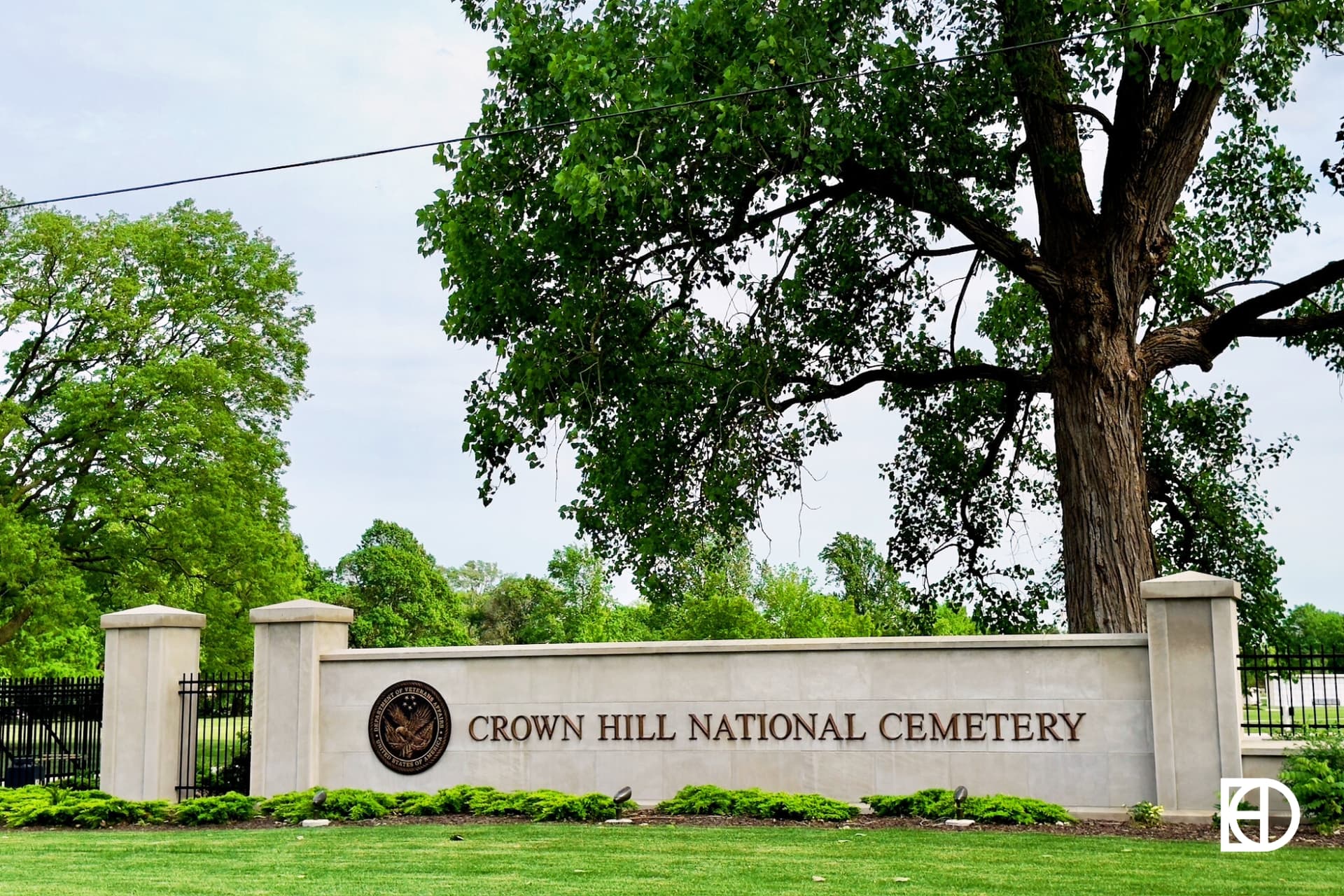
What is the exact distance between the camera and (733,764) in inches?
587

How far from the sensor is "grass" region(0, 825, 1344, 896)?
950cm

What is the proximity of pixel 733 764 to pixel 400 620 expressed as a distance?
5809 centimetres

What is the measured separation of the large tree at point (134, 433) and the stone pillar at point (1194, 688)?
22950mm

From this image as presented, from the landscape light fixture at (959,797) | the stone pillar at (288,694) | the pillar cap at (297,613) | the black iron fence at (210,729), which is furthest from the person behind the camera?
the black iron fence at (210,729)

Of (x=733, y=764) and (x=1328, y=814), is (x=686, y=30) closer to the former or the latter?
(x=733, y=764)

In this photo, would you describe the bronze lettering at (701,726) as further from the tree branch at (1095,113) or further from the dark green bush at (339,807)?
the tree branch at (1095,113)

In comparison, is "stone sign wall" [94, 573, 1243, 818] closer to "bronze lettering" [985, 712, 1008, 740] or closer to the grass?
"bronze lettering" [985, 712, 1008, 740]

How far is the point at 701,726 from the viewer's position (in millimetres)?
15031

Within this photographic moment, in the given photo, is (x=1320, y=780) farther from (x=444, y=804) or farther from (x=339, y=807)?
(x=339, y=807)

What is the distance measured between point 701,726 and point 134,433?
19923 millimetres

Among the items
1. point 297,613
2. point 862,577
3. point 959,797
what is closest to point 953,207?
point 959,797

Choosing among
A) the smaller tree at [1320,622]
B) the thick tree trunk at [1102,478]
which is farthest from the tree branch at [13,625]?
the smaller tree at [1320,622]

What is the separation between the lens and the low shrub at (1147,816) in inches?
519

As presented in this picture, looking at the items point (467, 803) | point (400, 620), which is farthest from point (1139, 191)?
point (400, 620)
